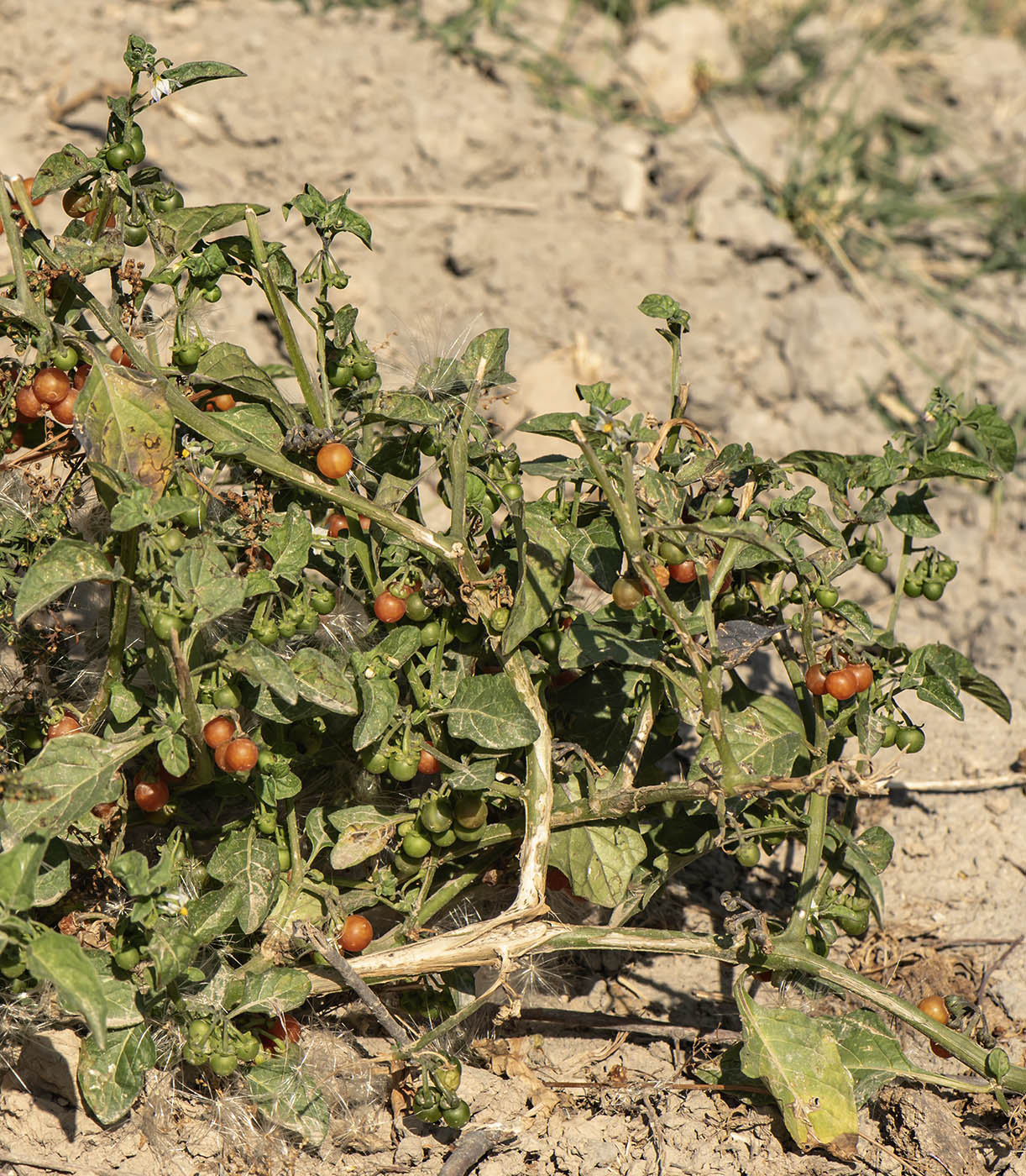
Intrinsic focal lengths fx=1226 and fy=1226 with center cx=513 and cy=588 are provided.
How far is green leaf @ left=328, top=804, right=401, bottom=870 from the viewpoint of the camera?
2338 millimetres

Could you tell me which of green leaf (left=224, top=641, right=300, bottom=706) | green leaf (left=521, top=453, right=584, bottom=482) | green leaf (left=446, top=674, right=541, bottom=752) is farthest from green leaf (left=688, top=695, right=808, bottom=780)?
green leaf (left=224, top=641, right=300, bottom=706)

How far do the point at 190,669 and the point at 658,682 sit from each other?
0.88 metres

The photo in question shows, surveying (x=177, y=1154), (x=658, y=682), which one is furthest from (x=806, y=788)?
(x=177, y=1154)

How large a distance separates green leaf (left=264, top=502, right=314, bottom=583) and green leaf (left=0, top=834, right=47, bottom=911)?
595 mm

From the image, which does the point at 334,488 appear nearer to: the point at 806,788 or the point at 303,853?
the point at 303,853

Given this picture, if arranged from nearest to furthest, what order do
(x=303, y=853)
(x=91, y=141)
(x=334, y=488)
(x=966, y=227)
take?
(x=334, y=488) → (x=303, y=853) → (x=91, y=141) → (x=966, y=227)

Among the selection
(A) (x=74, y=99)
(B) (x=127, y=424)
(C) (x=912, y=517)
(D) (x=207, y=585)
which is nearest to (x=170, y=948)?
(D) (x=207, y=585)

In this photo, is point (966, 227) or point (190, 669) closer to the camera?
point (190, 669)

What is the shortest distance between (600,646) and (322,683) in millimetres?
509

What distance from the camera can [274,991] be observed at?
2.30 metres

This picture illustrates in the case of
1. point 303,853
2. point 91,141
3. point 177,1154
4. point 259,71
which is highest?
point 259,71

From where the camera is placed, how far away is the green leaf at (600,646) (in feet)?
7.25

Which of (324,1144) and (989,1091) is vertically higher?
(989,1091)

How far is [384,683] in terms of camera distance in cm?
227
